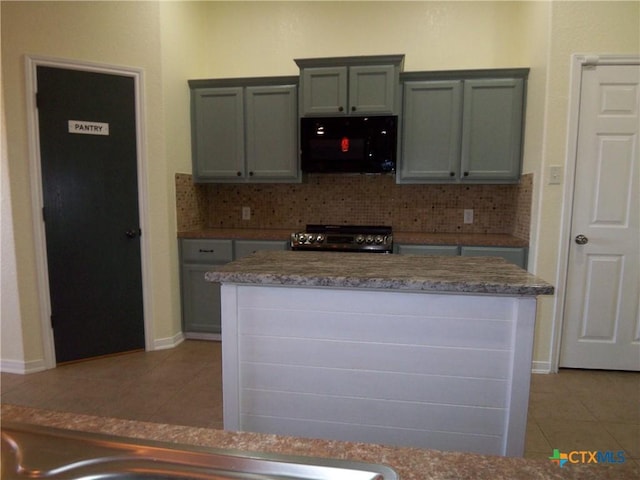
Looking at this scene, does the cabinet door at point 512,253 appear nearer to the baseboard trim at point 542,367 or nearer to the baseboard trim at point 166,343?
the baseboard trim at point 542,367

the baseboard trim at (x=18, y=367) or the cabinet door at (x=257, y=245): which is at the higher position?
the cabinet door at (x=257, y=245)

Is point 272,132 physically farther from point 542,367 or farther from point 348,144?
point 542,367

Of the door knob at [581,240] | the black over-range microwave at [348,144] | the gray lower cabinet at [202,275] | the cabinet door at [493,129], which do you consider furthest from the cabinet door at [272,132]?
the door knob at [581,240]

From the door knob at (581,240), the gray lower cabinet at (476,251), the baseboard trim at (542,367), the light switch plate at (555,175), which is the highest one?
the light switch plate at (555,175)

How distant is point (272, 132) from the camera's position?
3424 millimetres

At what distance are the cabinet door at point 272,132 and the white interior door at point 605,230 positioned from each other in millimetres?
2128

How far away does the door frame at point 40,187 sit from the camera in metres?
2.65

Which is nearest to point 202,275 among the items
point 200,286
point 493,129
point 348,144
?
point 200,286

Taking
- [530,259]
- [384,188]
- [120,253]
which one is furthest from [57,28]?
[530,259]

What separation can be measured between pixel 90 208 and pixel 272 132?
60.7 inches

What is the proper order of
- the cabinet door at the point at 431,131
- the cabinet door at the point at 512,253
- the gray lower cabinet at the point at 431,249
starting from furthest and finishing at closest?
the cabinet door at the point at 431,131 → the gray lower cabinet at the point at 431,249 → the cabinet door at the point at 512,253

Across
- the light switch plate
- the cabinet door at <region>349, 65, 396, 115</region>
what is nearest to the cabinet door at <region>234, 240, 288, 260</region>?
the cabinet door at <region>349, 65, 396, 115</region>

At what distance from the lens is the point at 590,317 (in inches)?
112

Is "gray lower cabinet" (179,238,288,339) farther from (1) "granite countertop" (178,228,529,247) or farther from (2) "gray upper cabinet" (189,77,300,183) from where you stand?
(2) "gray upper cabinet" (189,77,300,183)
